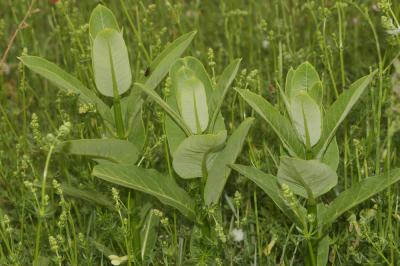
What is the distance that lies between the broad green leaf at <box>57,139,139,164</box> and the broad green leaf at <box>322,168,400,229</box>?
567 millimetres

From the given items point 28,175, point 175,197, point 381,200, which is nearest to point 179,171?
point 175,197

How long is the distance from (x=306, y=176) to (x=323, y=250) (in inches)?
12.3

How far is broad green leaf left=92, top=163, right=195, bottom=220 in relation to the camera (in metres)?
2.00

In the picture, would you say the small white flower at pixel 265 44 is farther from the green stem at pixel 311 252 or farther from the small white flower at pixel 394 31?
the green stem at pixel 311 252

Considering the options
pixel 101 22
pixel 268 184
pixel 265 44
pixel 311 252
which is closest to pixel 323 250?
pixel 311 252

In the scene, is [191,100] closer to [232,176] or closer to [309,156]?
[309,156]

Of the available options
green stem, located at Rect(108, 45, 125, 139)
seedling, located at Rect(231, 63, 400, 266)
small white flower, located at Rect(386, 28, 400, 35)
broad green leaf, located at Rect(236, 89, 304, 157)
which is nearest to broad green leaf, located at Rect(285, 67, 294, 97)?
seedling, located at Rect(231, 63, 400, 266)

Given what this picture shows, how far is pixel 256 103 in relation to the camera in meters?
1.99

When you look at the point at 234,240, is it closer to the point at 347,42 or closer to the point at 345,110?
the point at 345,110

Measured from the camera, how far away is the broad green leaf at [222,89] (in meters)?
2.05

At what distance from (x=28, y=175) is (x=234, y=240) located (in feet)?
2.71

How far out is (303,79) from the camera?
208 cm

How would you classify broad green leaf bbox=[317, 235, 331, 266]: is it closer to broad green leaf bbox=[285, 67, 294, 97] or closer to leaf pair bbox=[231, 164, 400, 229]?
leaf pair bbox=[231, 164, 400, 229]

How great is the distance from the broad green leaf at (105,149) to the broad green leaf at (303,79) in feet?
1.55
